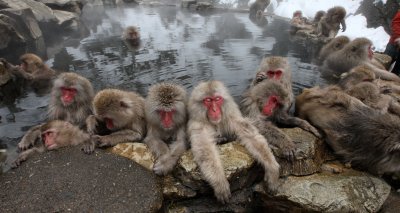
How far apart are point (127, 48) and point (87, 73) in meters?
2.46

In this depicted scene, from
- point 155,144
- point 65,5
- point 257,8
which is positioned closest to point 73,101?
point 155,144

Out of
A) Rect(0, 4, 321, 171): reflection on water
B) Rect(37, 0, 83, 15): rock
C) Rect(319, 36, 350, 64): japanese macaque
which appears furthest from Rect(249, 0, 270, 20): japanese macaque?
Rect(319, 36, 350, 64): japanese macaque

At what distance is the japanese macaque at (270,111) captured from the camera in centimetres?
382

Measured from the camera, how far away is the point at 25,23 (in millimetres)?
10977

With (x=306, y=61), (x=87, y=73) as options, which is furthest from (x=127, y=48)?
(x=306, y=61)

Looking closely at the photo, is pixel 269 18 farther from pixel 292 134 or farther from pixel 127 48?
pixel 292 134

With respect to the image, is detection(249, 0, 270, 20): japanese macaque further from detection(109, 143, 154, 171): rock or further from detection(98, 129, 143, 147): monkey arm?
detection(109, 143, 154, 171): rock

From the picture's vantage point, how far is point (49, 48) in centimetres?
1052

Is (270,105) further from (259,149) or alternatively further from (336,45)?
(336,45)

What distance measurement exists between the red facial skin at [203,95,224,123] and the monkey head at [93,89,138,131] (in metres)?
0.90

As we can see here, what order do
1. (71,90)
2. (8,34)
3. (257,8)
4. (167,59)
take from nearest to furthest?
1. (71,90)
2. (167,59)
3. (8,34)
4. (257,8)

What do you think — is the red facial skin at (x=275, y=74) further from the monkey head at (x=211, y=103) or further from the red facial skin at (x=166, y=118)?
the red facial skin at (x=166, y=118)

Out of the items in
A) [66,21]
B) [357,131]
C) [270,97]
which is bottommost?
[66,21]

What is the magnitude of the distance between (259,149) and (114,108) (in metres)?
1.59
